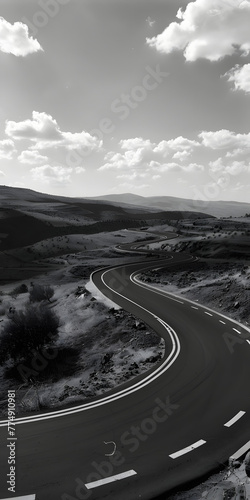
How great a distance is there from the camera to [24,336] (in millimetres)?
22766

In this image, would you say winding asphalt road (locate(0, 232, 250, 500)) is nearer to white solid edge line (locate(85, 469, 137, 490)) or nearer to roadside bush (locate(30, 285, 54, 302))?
white solid edge line (locate(85, 469, 137, 490))

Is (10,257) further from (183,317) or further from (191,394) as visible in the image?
(191,394)

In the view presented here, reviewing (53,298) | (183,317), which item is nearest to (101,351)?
(183,317)

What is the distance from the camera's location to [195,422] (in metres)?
10.6

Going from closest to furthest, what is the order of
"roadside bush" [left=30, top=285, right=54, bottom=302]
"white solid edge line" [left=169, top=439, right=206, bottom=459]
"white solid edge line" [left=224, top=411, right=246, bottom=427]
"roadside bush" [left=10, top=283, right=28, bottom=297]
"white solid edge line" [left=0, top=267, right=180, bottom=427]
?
"white solid edge line" [left=169, top=439, right=206, bottom=459]
"white solid edge line" [left=224, top=411, right=246, bottom=427]
"white solid edge line" [left=0, top=267, right=180, bottom=427]
"roadside bush" [left=30, top=285, right=54, bottom=302]
"roadside bush" [left=10, top=283, right=28, bottom=297]

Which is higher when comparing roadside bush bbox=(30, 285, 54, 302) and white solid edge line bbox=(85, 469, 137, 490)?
white solid edge line bbox=(85, 469, 137, 490)

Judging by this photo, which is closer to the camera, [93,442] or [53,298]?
[93,442]

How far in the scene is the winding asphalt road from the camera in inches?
311

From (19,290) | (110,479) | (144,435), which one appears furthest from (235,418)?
(19,290)

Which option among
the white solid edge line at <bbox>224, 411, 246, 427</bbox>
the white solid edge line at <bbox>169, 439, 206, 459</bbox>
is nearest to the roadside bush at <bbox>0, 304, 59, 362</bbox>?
the white solid edge line at <bbox>224, 411, 246, 427</bbox>

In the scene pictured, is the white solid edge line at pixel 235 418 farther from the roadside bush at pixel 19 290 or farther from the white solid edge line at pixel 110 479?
the roadside bush at pixel 19 290

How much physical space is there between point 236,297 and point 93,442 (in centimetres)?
1975

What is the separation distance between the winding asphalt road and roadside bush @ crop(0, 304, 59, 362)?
387 inches

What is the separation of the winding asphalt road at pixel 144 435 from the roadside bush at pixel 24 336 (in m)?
9.83
